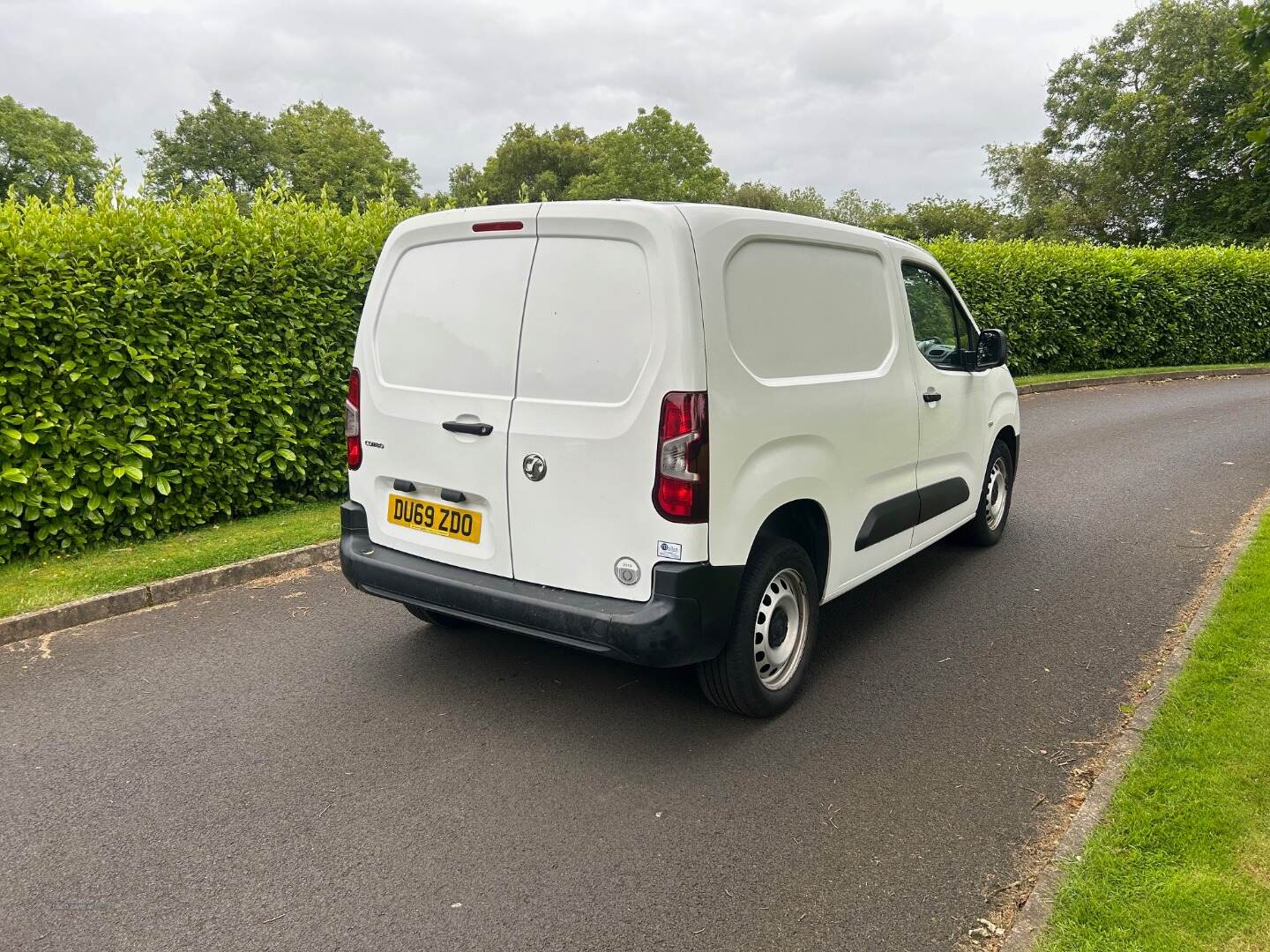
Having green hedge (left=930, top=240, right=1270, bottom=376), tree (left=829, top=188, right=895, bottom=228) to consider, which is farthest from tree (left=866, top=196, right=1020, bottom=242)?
green hedge (left=930, top=240, right=1270, bottom=376)

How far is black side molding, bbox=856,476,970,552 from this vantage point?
170 inches

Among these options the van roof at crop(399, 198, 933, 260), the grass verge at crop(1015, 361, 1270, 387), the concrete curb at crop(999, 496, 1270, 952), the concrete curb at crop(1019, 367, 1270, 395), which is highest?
the van roof at crop(399, 198, 933, 260)

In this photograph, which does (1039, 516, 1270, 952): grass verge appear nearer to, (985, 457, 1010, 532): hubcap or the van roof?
(985, 457, 1010, 532): hubcap

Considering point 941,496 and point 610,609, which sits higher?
point 941,496

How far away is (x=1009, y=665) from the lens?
4.31 metres

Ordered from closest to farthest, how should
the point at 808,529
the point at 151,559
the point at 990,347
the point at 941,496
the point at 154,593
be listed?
the point at 808,529 → the point at 941,496 → the point at 154,593 → the point at 990,347 → the point at 151,559

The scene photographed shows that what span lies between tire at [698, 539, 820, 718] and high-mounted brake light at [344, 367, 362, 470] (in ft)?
6.13

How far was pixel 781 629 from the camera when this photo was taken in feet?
12.6

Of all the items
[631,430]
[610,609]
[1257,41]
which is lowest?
[610,609]

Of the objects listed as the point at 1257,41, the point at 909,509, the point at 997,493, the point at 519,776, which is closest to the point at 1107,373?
the point at 1257,41

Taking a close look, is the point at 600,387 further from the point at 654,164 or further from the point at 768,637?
the point at 654,164

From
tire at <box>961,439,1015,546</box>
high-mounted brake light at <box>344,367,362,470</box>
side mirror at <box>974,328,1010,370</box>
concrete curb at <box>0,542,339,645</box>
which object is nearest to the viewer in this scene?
high-mounted brake light at <box>344,367,362,470</box>

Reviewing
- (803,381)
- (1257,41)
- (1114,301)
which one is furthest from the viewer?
(1114,301)

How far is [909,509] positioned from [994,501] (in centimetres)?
189
